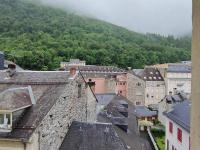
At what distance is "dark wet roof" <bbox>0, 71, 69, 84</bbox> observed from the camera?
2052cm

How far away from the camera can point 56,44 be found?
116 meters

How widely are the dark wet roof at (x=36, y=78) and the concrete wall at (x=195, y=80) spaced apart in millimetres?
18295

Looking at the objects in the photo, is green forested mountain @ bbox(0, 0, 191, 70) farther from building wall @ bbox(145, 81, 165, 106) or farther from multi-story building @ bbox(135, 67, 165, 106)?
building wall @ bbox(145, 81, 165, 106)

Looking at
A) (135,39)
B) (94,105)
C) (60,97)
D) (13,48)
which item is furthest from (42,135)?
(135,39)

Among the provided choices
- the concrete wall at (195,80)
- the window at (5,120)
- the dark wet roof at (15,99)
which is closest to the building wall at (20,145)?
the window at (5,120)

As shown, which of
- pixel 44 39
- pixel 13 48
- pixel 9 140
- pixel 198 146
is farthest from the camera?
pixel 44 39

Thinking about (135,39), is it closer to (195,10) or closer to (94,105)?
(94,105)

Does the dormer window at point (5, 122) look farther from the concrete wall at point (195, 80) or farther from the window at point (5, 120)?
the concrete wall at point (195, 80)

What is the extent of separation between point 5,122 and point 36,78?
459 cm

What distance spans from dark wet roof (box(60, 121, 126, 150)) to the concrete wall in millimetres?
18062

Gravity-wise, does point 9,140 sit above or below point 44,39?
below

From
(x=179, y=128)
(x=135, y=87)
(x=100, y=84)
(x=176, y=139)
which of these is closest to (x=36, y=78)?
(x=179, y=128)

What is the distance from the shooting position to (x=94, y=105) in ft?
88.8

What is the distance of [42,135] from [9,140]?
1525mm
